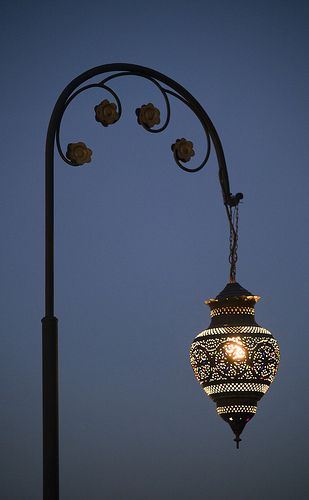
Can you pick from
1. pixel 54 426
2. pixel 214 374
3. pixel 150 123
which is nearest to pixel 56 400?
pixel 54 426

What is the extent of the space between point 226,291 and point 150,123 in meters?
1.18

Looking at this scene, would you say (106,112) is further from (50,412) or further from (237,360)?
(50,412)

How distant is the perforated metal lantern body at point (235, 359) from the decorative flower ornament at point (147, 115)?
1205 millimetres

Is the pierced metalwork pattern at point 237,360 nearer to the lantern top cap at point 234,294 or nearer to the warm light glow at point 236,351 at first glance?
the warm light glow at point 236,351

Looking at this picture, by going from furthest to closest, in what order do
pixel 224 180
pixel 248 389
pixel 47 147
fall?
pixel 224 180
pixel 248 389
pixel 47 147

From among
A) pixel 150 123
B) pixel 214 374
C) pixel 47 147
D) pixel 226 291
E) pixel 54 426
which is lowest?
pixel 54 426

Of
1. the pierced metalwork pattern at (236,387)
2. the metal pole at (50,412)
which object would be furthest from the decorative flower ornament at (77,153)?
the pierced metalwork pattern at (236,387)

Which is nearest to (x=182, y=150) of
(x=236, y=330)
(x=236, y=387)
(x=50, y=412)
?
(x=236, y=330)

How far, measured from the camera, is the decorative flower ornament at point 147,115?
6281 mm

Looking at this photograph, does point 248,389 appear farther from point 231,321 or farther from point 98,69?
point 98,69

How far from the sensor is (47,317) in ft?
17.4

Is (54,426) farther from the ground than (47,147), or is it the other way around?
(47,147)

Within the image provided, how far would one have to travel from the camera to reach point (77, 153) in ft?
19.3

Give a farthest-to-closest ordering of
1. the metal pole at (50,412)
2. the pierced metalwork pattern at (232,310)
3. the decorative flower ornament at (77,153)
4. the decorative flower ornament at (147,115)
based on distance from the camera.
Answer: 1. the decorative flower ornament at (147,115)
2. the pierced metalwork pattern at (232,310)
3. the decorative flower ornament at (77,153)
4. the metal pole at (50,412)
